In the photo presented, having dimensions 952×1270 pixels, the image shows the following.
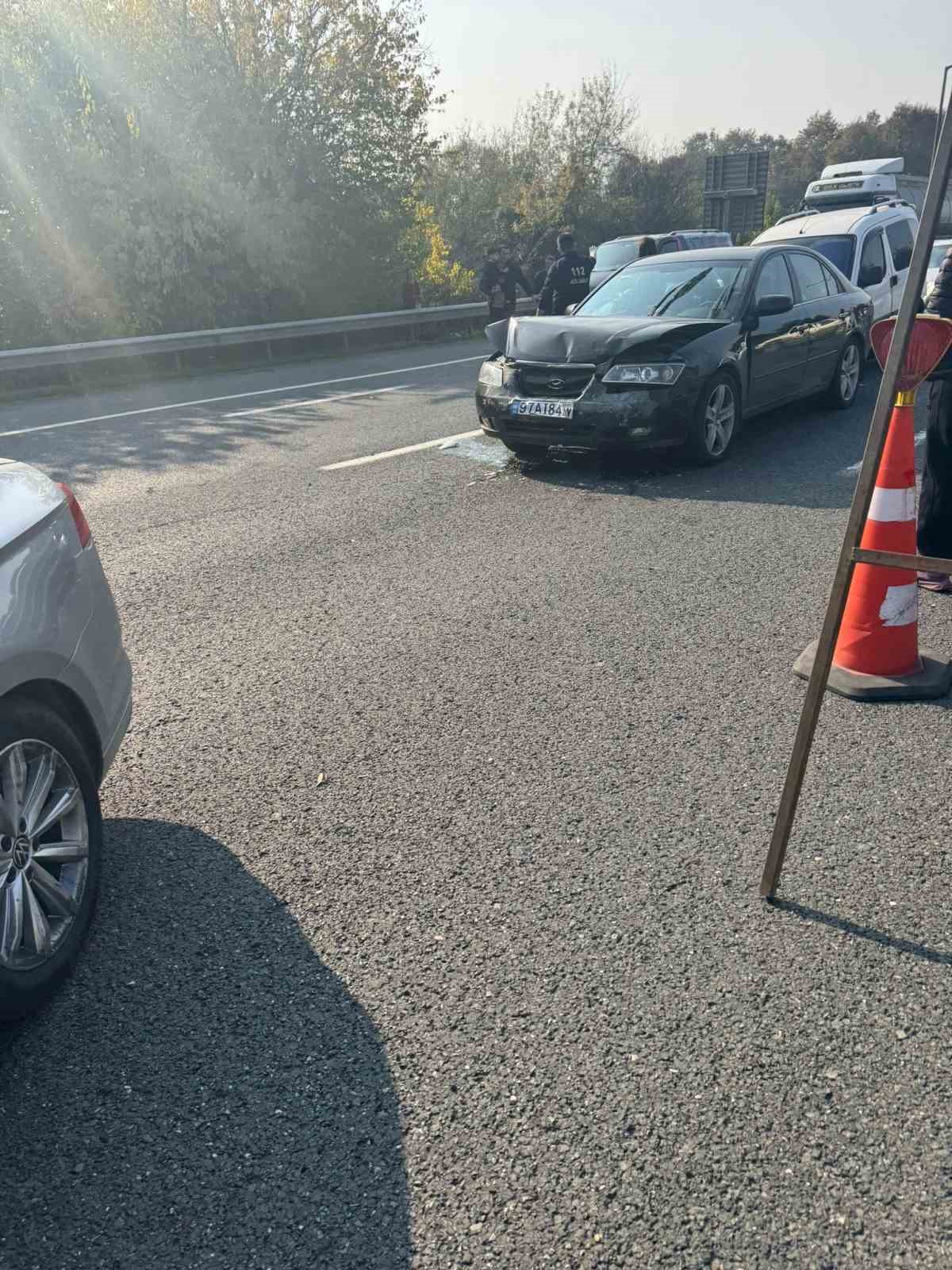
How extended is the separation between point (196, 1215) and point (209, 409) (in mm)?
11294

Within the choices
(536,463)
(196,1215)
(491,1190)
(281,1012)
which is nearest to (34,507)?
(281,1012)

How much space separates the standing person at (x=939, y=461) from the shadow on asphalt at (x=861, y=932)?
109 inches

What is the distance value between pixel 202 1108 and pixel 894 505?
342 cm

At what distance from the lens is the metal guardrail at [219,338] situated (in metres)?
15.1

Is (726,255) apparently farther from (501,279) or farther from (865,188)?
(865,188)

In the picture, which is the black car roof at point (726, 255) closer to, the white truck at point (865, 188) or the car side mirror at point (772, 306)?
the car side mirror at point (772, 306)

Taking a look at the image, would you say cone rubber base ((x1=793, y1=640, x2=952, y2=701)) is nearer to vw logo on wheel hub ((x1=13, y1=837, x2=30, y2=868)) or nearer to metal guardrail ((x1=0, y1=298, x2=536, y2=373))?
vw logo on wheel hub ((x1=13, y1=837, x2=30, y2=868))

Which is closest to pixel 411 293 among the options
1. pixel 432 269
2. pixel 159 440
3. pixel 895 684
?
pixel 432 269

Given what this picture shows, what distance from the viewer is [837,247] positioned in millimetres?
12500

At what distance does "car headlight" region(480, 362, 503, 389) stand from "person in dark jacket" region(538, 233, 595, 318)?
6.57 metres

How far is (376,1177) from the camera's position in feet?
6.81

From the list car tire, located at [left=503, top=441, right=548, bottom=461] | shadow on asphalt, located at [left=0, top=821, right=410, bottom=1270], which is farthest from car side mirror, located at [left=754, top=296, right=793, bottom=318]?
shadow on asphalt, located at [left=0, top=821, right=410, bottom=1270]

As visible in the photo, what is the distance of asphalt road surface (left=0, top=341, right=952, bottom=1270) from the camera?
2.00 m

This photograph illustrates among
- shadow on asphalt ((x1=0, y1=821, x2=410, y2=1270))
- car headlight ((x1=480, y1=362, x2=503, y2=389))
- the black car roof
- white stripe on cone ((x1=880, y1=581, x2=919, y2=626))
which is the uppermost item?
the black car roof
